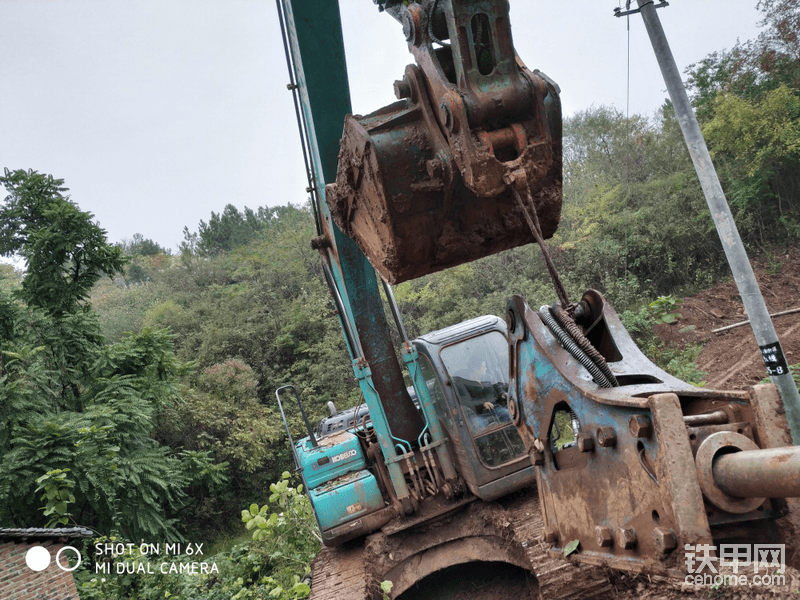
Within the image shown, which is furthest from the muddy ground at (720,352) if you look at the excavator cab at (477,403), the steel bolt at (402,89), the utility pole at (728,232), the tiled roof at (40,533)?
the tiled roof at (40,533)

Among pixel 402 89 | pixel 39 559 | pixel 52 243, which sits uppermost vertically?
pixel 52 243

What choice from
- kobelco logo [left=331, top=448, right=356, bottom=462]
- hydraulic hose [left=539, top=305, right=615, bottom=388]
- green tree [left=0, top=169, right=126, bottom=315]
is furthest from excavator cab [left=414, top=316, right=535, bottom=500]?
green tree [left=0, top=169, right=126, bottom=315]

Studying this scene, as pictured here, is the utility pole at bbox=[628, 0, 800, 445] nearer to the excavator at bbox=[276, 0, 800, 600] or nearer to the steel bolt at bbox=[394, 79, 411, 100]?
the excavator at bbox=[276, 0, 800, 600]

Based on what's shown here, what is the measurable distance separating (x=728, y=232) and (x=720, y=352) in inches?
277

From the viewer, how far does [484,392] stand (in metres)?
5.50

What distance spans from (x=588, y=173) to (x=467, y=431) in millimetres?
17346

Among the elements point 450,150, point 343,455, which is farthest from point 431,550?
point 450,150

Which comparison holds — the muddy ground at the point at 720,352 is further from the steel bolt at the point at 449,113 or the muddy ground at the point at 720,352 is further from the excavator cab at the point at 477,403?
the steel bolt at the point at 449,113

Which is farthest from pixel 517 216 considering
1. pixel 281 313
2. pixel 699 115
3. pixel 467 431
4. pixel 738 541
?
pixel 281 313

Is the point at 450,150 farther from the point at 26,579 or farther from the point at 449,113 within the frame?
the point at 26,579

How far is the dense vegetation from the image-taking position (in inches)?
389

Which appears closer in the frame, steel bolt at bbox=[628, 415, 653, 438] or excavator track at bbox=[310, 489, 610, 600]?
steel bolt at bbox=[628, 415, 653, 438]

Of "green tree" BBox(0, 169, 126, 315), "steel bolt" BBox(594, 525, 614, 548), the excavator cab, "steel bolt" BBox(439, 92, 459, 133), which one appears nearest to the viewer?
A: "steel bolt" BBox(594, 525, 614, 548)

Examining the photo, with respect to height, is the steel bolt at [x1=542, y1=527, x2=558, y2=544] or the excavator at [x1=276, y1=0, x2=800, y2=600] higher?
the excavator at [x1=276, y1=0, x2=800, y2=600]
